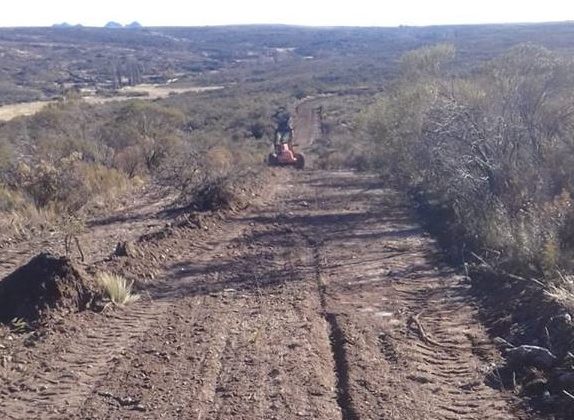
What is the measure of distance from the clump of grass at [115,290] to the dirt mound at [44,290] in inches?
8.1

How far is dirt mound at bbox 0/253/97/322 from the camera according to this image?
10.9 metres

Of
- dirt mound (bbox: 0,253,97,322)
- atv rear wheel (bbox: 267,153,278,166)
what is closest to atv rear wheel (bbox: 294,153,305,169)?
atv rear wheel (bbox: 267,153,278,166)

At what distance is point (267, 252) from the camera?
16391 millimetres

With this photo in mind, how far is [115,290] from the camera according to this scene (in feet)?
39.6

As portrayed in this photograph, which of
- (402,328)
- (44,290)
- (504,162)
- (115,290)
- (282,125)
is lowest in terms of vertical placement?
(282,125)

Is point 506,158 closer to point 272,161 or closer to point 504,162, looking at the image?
point 504,162

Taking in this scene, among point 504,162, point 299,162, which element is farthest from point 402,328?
point 299,162

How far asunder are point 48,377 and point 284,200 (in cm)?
1576

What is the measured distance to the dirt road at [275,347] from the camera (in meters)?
8.43

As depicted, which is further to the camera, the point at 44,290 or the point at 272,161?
the point at 272,161

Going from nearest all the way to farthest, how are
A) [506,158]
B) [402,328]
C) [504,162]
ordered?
[402,328]
[504,162]
[506,158]

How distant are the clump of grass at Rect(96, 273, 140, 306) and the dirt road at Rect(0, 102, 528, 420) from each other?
0.17 meters

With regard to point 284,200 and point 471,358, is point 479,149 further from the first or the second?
point 471,358

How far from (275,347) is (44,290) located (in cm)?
326
